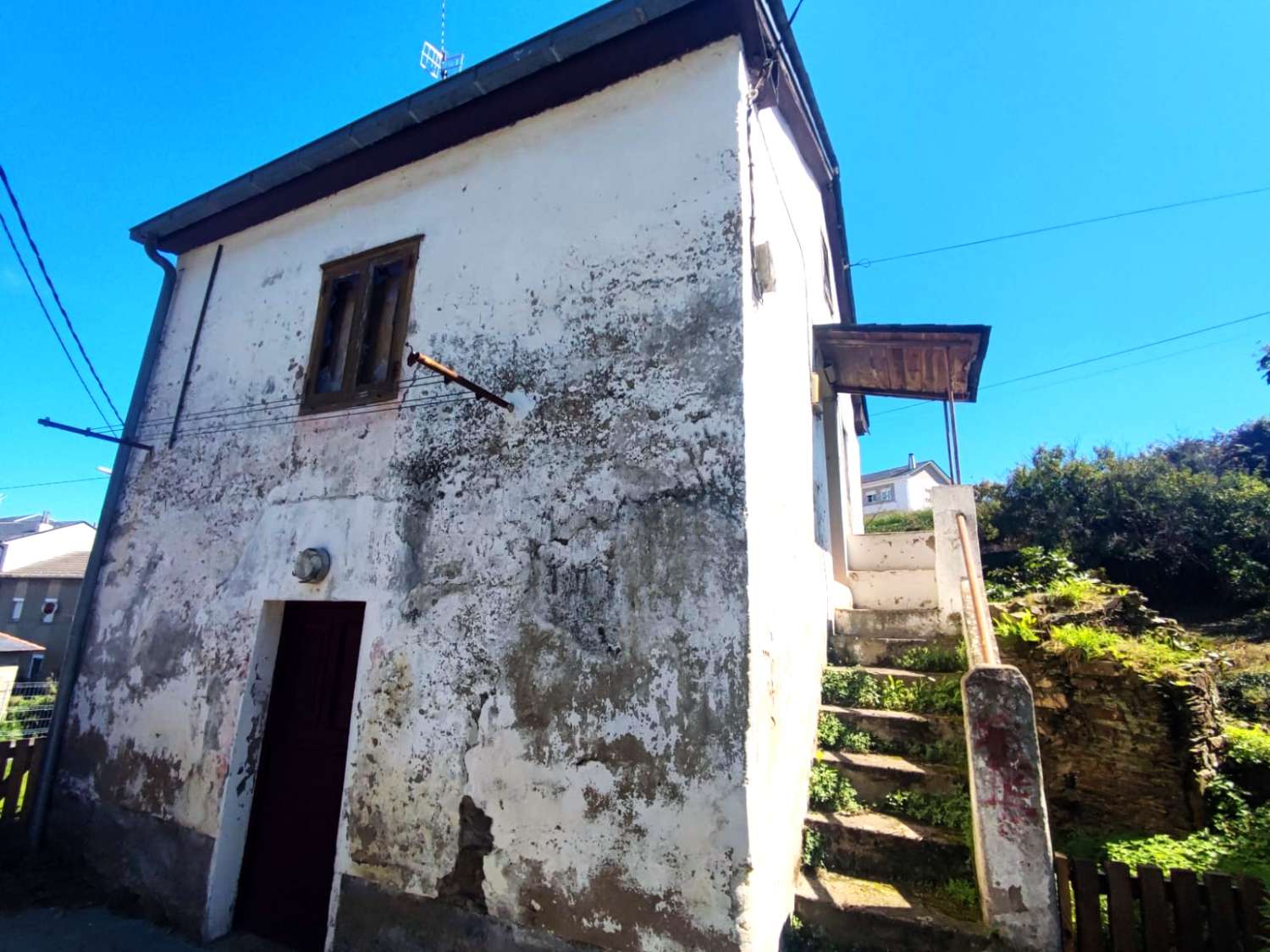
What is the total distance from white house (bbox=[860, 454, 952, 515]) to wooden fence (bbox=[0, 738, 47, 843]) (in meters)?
35.8

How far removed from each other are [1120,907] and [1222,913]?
0.51 m

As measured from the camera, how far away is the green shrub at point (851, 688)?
5074 millimetres

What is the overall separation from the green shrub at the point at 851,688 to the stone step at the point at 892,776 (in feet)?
2.22

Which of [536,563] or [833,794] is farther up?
[536,563]

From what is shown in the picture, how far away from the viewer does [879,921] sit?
325 centimetres

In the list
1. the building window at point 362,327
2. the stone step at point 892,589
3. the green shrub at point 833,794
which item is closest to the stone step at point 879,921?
the green shrub at point 833,794

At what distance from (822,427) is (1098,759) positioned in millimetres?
4185

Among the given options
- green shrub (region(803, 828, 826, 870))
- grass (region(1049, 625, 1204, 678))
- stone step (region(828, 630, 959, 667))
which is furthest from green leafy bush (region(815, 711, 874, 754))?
grass (region(1049, 625, 1204, 678))

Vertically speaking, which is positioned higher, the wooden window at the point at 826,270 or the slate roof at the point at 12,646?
the wooden window at the point at 826,270

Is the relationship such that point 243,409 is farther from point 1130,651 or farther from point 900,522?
point 900,522

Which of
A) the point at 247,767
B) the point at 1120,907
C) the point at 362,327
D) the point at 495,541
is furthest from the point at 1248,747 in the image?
the point at 362,327

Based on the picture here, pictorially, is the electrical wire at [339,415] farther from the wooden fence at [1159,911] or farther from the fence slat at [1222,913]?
the fence slat at [1222,913]

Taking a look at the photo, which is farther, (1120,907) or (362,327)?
(362,327)

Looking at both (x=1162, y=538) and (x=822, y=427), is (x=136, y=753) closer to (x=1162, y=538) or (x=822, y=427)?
(x=822, y=427)
